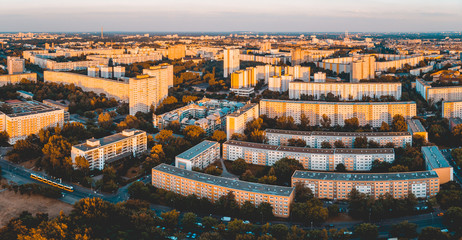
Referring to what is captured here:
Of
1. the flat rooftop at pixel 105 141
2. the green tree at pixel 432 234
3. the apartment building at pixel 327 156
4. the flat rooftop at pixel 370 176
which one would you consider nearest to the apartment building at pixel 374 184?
the flat rooftop at pixel 370 176

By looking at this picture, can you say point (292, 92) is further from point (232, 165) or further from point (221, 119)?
point (232, 165)

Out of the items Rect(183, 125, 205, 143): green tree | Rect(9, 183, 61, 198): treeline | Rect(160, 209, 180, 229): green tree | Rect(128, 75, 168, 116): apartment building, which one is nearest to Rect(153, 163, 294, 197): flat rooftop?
Rect(160, 209, 180, 229): green tree

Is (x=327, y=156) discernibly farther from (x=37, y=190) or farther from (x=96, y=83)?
(x=96, y=83)

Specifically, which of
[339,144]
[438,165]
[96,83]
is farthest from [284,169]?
[96,83]

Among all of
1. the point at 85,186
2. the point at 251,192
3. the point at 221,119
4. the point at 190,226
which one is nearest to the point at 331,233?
the point at 251,192

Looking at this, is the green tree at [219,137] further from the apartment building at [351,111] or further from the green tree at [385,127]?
the green tree at [385,127]
